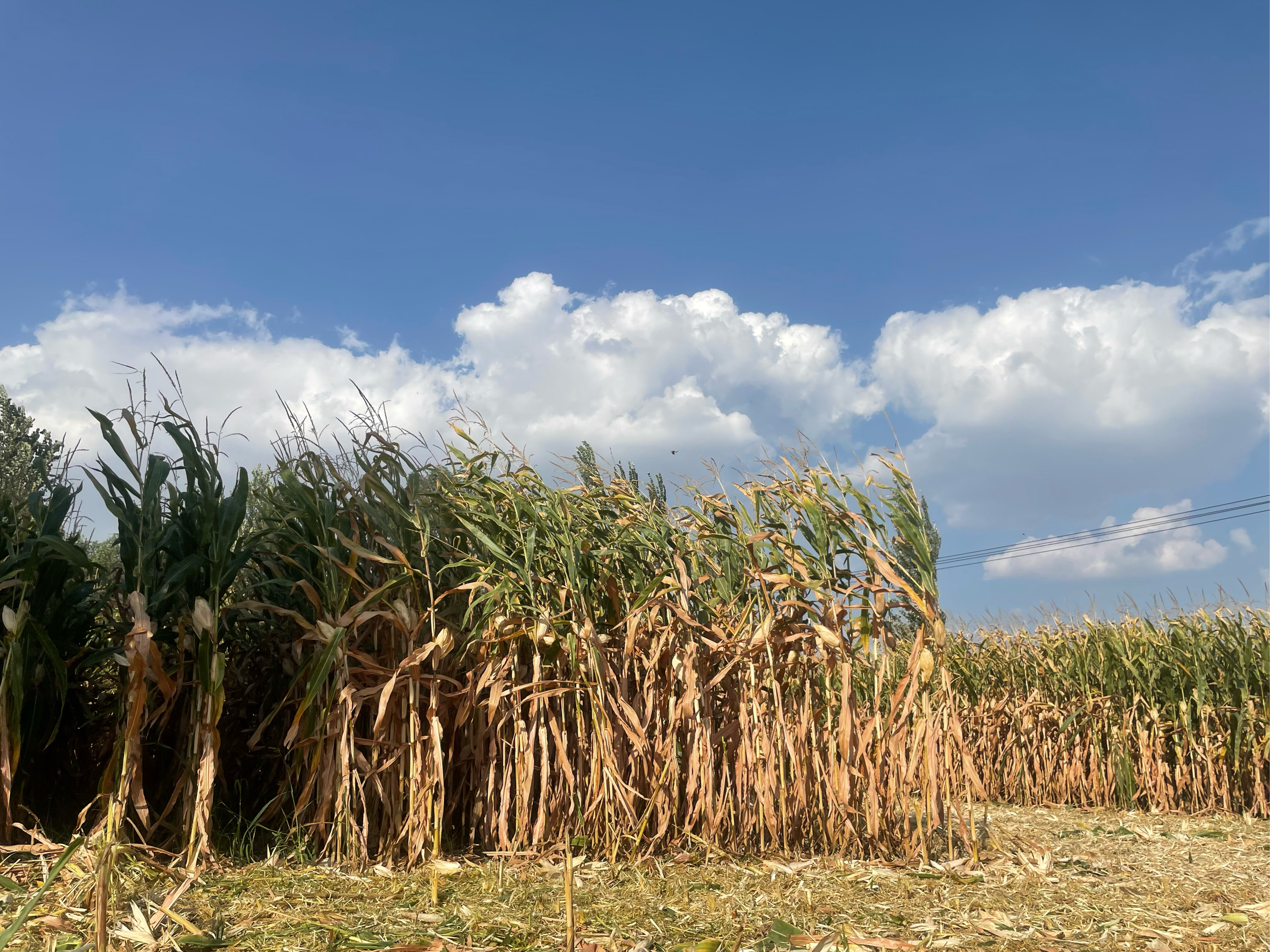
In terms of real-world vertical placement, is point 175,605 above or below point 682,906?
above

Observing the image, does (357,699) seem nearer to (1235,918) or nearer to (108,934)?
(108,934)

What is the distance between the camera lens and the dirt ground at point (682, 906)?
2.81m

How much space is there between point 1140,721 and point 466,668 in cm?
668

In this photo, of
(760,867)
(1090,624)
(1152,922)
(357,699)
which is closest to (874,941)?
(760,867)

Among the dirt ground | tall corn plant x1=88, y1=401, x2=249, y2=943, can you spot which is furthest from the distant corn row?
tall corn plant x1=88, y1=401, x2=249, y2=943

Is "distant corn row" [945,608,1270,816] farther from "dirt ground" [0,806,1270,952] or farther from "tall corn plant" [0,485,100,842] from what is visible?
"tall corn plant" [0,485,100,842]

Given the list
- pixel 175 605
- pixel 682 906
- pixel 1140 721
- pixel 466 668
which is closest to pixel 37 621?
pixel 175 605

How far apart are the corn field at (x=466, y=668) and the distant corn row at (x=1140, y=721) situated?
3.94 meters

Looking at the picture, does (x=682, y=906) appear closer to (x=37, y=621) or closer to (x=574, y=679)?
(x=574, y=679)

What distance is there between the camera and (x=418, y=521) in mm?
4066

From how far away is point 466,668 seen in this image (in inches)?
170

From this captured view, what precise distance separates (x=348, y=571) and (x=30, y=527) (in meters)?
1.58

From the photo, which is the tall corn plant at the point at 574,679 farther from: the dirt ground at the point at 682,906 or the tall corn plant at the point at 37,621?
the tall corn plant at the point at 37,621

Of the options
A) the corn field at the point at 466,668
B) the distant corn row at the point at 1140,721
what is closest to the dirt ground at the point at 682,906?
the corn field at the point at 466,668
